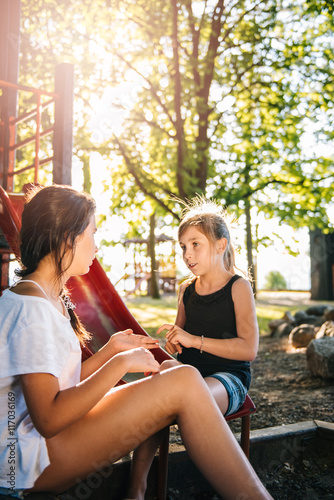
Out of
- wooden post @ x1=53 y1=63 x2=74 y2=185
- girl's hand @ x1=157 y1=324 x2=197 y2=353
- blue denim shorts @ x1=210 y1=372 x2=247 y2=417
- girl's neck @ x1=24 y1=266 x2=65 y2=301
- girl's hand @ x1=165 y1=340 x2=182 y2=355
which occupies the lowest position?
blue denim shorts @ x1=210 y1=372 x2=247 y2=417

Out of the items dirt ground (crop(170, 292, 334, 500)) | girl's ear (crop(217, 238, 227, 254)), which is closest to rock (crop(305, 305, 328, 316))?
dirt ground (crop(170, 292, 334, 500))

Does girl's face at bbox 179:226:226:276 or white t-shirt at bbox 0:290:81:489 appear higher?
girl's face at bbox 179:226:226:276

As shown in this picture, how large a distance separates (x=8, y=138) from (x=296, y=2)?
5.86 metres

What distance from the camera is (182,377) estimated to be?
5.37 feet

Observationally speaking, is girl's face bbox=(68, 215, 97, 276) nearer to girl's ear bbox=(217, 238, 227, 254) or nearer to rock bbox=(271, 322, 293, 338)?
girl's ear bbox=(217, 238, 227, 254)

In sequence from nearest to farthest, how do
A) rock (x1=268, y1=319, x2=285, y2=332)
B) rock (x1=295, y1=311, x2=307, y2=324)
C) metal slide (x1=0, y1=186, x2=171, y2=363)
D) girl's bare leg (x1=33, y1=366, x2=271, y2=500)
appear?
girl's bare leg (x1=33, y1=366, x2=271, y2=500), metal slide (x1=0, y1=186, x2=171, y2=363), rock (x1=268, y1=319, x2=285, y2=332), rock (x1=295, y1=311, x2=307, y2=324)

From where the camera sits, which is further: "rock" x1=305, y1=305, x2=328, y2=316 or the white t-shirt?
"rock" x1=305, y1=305, x2=328, y2=316

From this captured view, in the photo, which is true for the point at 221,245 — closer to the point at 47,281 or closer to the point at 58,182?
the point at 47,281

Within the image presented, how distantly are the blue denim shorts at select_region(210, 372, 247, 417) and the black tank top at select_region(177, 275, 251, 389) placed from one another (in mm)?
83

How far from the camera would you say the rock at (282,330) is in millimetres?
7844

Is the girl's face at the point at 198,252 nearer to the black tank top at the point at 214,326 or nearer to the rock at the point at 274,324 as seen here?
the black tank top at the point at 214,326

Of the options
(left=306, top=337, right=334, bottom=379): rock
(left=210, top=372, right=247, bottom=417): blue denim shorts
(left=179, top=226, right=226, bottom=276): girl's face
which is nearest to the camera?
(left=210, top=372, right=247, bottom=417): blue denim shorts

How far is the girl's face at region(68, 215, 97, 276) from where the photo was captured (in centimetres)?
171

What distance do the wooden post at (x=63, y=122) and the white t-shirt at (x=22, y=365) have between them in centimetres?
244
